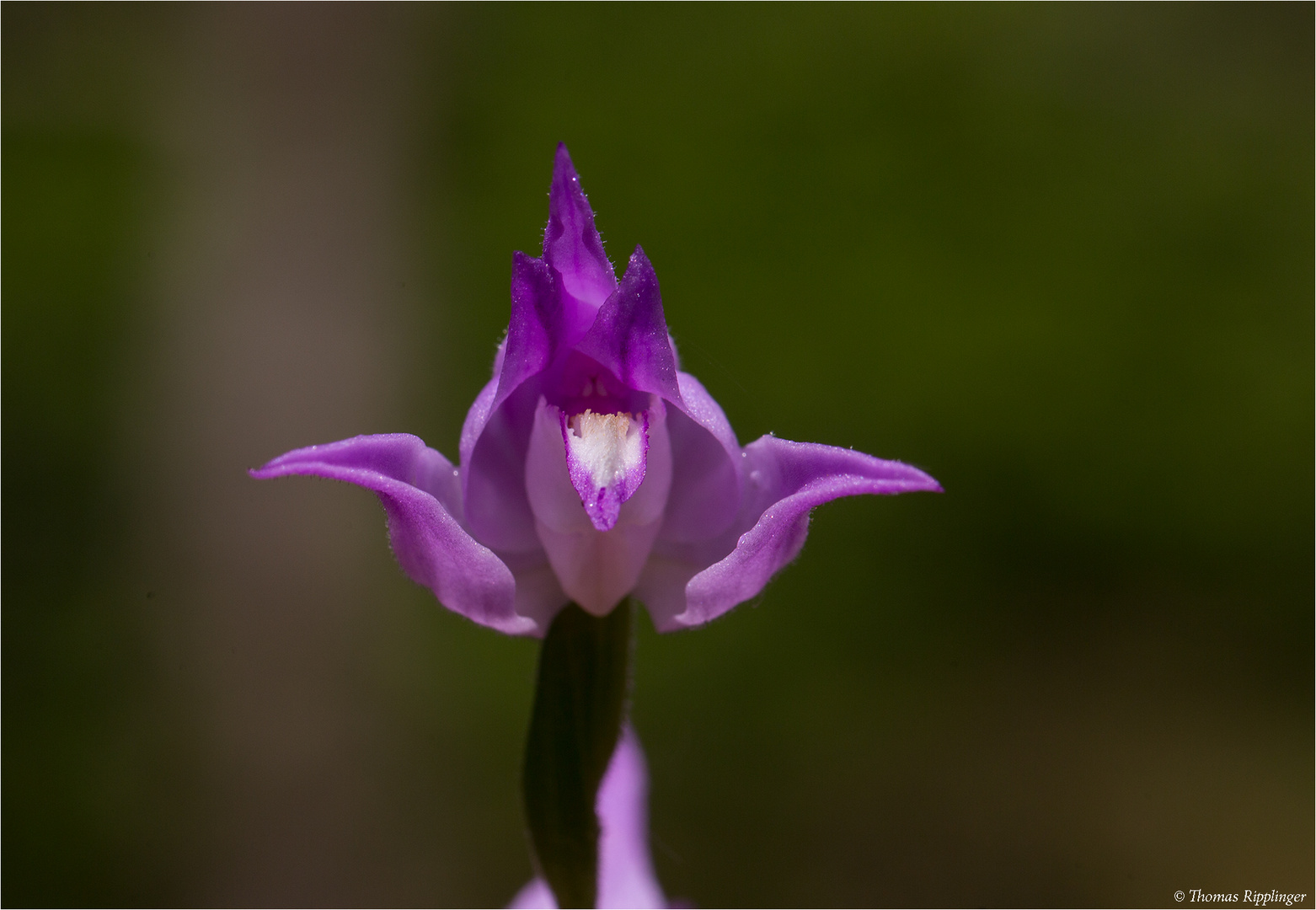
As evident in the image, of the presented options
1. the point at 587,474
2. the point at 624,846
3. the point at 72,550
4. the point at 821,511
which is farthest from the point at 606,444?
the point at 72,550

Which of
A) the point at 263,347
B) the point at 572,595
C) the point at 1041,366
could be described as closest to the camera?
the point at 572,595

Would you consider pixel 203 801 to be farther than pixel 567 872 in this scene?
Yes

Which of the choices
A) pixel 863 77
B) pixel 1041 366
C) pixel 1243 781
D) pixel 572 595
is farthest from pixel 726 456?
pixel 1243 781

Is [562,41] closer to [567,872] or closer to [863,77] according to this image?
[863,77]

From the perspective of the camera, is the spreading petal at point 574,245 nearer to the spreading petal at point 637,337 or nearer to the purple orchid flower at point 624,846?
the spreading petal at point 637,337

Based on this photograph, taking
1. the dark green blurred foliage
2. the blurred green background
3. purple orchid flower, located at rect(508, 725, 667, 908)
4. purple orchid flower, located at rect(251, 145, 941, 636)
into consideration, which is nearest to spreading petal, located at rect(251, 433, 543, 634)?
purple orchid flower, located at rect(251, 145, 941, 636)

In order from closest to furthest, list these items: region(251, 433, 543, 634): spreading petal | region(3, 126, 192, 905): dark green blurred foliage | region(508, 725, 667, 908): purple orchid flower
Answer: region(251, 433, 543, 634): spreading petal
region(508, 725, 667, 908): purple orchid flower
region(3, 126, 192, 905): dark green blurred foliage

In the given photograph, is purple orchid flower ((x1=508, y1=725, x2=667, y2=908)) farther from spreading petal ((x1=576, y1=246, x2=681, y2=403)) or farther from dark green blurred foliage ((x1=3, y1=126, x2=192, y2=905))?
dark green blurred foliage ((x1=3, y1=126, x2=192, y2=905))
